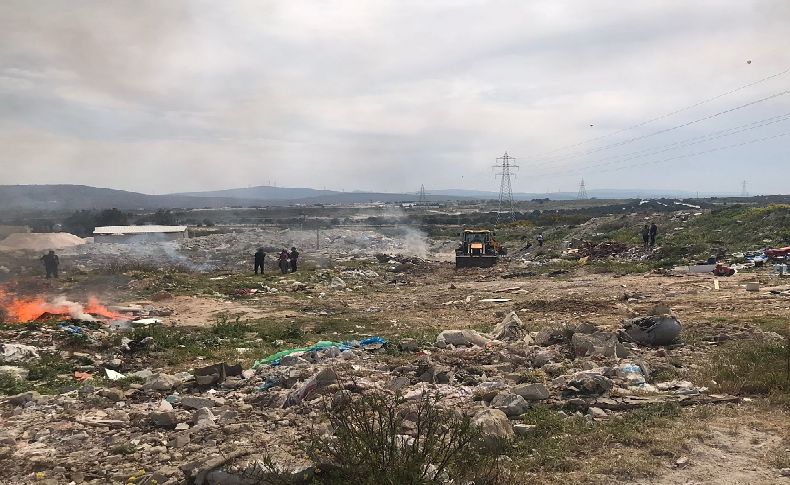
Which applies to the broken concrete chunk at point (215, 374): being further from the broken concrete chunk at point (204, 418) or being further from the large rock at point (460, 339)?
the large rock at point (460, 339)

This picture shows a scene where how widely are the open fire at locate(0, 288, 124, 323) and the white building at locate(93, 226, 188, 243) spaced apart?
99.0 feet

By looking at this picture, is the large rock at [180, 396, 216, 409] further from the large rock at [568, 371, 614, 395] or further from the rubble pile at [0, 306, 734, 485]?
the large rock at [568, 371, 614, 395]

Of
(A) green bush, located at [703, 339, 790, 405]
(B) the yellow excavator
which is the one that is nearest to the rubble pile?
(A) green bush, located at [703, 339, 790, 405]

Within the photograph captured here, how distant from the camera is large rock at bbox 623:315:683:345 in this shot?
8.40 meters

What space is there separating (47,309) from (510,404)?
39.9ft

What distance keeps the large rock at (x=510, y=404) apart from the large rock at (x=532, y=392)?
0.59ft

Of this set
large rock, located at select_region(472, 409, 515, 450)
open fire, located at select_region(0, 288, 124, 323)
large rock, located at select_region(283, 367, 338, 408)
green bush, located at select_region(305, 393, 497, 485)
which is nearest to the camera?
green bush, located at select_region(305, 393, 497, 485)

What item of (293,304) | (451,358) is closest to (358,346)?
(451,358)

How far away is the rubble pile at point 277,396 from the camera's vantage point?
478 cm

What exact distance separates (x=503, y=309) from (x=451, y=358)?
20.5 feet

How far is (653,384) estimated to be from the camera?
6344 mm

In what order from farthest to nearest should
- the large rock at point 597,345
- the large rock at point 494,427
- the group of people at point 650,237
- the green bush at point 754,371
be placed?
1. the group of people at point 650,237
2. the large rock at point 597,345
3. the green bush at point 754,371
4. the large rock at point 494,427

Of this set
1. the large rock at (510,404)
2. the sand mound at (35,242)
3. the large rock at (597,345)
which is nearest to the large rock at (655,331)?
the large rock at (597,345)

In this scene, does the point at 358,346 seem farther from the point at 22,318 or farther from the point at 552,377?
the point at 22,318
